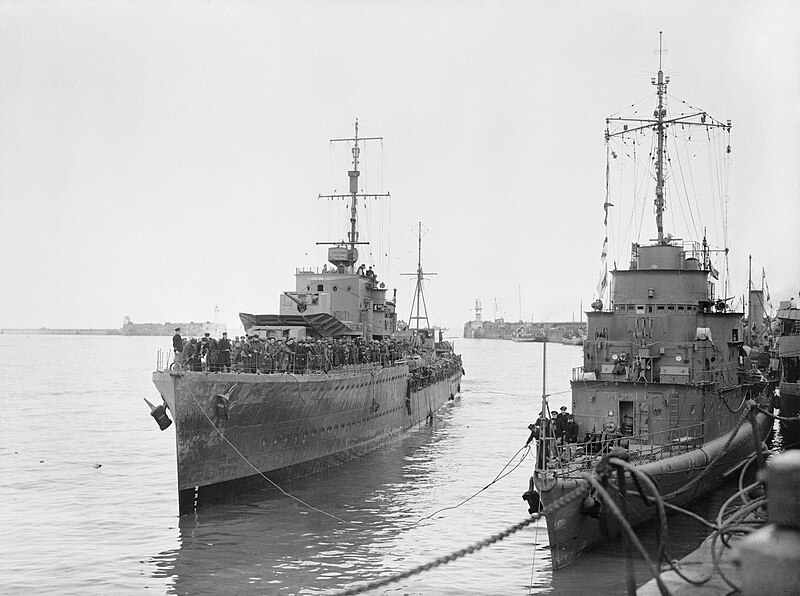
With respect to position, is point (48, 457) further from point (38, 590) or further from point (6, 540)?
point (38, 590)

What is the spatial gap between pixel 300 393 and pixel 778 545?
2038 centimetres

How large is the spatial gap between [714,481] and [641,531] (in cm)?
512

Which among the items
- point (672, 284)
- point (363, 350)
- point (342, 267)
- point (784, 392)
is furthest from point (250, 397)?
point (784, 392)

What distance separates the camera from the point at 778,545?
3.95m

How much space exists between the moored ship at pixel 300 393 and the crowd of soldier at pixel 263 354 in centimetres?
5

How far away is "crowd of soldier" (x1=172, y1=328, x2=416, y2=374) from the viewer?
846 inches

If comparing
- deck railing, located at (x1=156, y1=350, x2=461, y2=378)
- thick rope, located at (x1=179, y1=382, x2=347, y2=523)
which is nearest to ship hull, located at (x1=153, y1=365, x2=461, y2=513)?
thick rope, located at (x1=179, y1=382, x2=347, y2=523)

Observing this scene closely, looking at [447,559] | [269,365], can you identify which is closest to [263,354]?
[269,365]

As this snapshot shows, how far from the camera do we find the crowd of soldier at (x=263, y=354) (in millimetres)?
21500

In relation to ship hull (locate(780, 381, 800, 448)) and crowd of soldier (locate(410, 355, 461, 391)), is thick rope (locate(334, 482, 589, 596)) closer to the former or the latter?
ship hull (locate(780, 381, 800, 448))

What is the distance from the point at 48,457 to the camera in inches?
1234

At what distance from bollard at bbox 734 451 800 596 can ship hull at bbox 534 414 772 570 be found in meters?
9.50

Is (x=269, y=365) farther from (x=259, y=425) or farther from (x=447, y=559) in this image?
(x=447, y=559)

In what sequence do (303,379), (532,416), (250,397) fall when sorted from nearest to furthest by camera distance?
1. (250,397)
2. (303,379)
3. (532,416)
